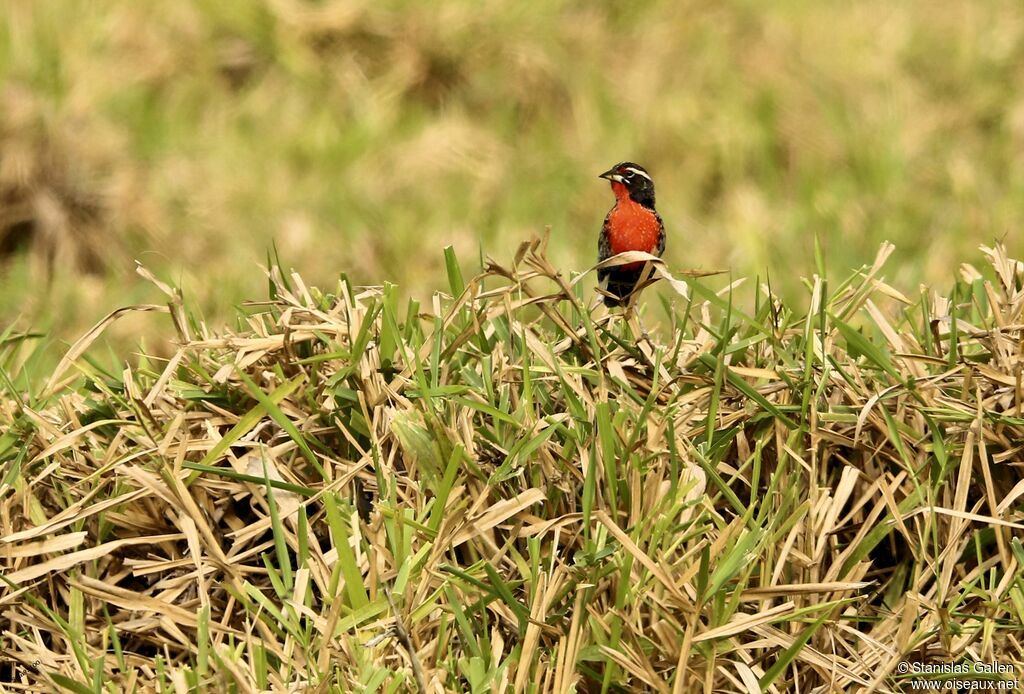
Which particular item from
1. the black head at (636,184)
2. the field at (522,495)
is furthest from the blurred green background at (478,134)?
the field at (522,495)

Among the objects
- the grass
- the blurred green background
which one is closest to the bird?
the grass

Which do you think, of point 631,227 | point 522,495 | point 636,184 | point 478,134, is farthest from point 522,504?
point 478,134

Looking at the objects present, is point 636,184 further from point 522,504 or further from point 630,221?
point 522,504

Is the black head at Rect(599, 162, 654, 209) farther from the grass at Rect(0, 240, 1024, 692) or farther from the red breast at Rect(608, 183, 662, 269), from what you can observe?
the grass at Rect(0, 240, 1024, 692)

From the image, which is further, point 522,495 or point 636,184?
point 636,184

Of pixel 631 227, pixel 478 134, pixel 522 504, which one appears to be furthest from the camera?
pixel 478 134

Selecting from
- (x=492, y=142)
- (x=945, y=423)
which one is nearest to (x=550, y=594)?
(x=945, y=423)
